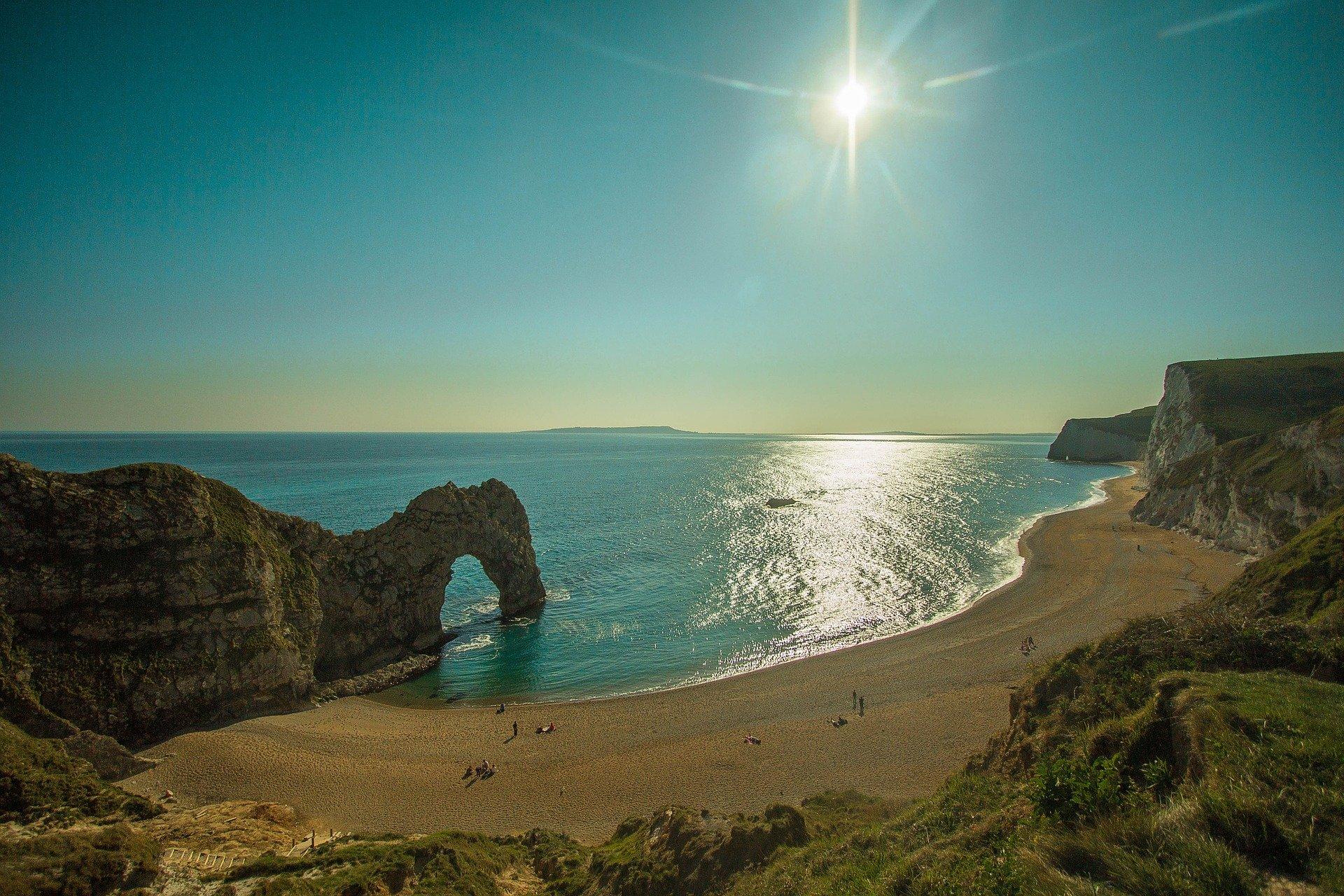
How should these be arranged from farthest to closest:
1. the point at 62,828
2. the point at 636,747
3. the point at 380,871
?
1. the point at 636,747
2. the point at 62,828
3. the point at 380,871

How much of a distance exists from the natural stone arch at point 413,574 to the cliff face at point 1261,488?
197 ft

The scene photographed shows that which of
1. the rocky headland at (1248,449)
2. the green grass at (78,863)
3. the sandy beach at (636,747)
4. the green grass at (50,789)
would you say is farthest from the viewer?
the rocky headland at (1248,449)

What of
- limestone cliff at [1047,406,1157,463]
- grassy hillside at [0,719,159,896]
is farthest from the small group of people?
limestone cliff at [1047,406,1157,463]

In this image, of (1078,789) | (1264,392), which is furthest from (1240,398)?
(1078,789)

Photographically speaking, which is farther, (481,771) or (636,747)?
(636,747)

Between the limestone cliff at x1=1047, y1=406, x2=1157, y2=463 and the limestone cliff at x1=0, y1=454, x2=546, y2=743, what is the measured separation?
688 feet

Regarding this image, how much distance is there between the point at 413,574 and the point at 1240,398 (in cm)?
10703

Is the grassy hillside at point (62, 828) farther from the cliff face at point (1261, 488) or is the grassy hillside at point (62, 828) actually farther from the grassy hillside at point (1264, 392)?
the grassy hillside at point (1264, 392)

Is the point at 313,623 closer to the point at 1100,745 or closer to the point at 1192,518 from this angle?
the point at 1100,745

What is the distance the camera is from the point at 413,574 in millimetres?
37812

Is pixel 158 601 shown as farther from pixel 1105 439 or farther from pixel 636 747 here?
pixel 1105 439

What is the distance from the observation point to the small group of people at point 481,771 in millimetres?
23266

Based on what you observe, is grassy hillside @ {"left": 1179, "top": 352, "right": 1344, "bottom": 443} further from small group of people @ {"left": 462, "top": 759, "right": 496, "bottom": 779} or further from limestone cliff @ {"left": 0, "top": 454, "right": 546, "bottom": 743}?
limestone cliff @ {"left": 0, "top": 454, "right": 546, "bottom": 743}

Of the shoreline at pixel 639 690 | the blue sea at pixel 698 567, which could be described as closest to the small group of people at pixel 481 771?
the shoreline at pixel 639 690
